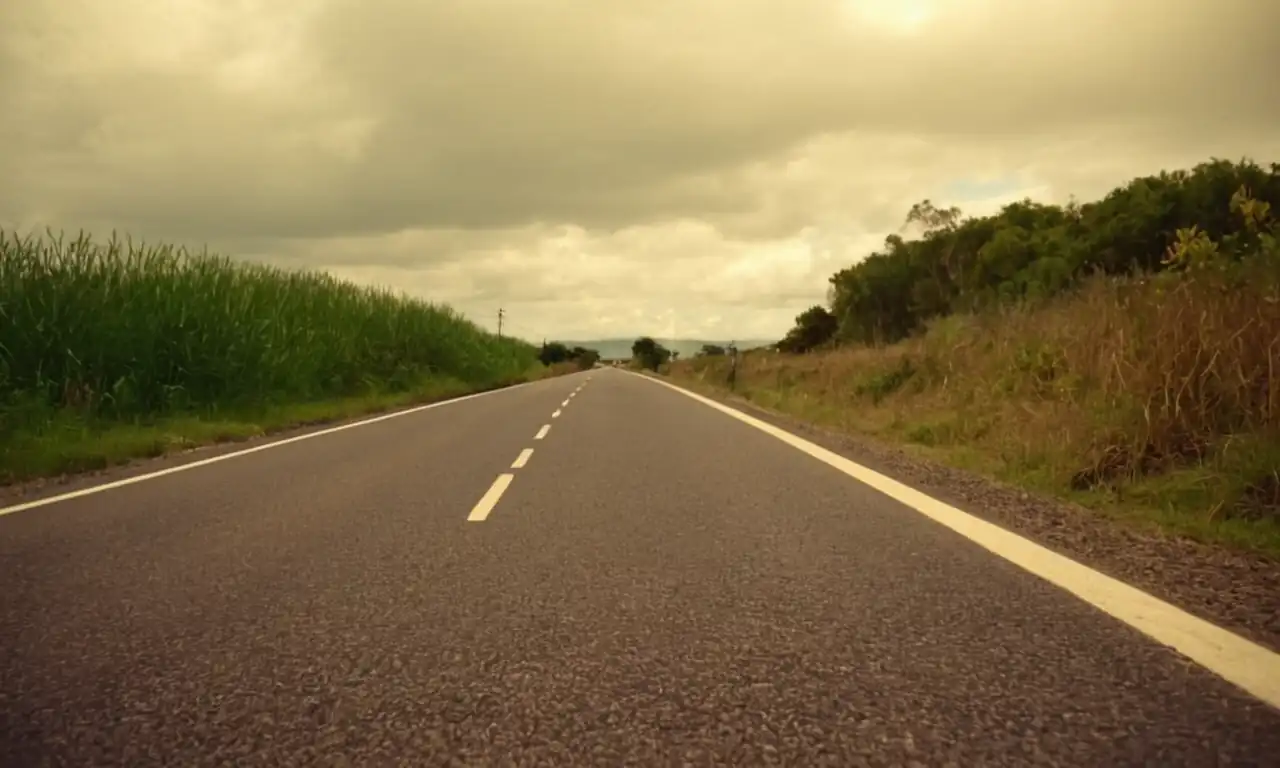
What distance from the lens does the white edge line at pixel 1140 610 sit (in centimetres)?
328

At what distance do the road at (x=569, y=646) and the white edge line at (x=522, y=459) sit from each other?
266 centimetres

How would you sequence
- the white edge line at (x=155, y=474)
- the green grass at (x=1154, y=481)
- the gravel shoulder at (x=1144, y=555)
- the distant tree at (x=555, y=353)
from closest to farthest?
the gravel shoulder at (x=1144, y=555), the green grass at (x=1154, y=481), the white edge line at (x=155, y=474), the distant tree at (x=555, y=353)

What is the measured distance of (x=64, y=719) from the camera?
116 inches

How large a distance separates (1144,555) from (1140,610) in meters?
1.35

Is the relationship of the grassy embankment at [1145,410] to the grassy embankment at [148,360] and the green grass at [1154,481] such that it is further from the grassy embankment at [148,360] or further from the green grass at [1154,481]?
the grassy embankment at [148,360]

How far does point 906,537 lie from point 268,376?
16657 millimetres

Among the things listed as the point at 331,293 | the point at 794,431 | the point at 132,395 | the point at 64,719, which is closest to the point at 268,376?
the point at 132,395

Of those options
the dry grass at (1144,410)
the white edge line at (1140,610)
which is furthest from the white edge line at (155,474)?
the dry grass at (1144,410)

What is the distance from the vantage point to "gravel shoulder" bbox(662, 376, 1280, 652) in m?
4.11

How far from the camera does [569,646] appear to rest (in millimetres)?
3652

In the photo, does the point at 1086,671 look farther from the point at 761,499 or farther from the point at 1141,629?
the point at 761,499

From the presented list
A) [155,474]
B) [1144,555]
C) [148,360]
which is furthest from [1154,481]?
[148,360]

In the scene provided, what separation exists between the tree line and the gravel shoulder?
477cm

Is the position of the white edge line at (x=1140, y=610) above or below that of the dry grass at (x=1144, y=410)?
below
